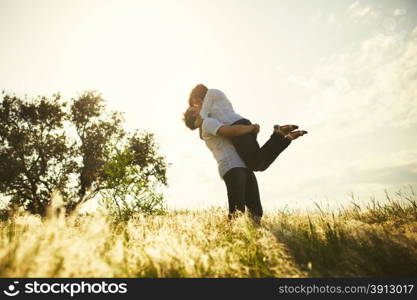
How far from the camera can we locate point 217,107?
5.40 m

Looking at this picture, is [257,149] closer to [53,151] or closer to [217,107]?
[217,107]

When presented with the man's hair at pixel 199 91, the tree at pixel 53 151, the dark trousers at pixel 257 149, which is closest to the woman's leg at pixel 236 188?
the dark trousers at pixel 257 149

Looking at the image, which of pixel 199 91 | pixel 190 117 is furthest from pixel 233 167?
pixel 199 91

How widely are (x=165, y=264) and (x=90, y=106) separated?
22.9 m

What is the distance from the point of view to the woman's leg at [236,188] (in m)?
4.74

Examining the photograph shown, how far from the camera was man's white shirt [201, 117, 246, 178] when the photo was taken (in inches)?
195

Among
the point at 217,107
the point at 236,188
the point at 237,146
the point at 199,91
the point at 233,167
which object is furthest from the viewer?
the point at 199,91

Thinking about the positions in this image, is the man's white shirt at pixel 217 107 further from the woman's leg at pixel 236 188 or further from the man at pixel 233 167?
the woman's leg at pixel 236 188

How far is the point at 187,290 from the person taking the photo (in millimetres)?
2369

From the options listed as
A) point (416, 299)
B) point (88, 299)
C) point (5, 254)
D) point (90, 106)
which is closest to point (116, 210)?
point (5, 254)

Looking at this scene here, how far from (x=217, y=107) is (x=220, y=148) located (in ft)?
2.53

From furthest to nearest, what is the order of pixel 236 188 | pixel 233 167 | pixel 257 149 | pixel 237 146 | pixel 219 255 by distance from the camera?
pixel 237 146, pixel 257 149, pixel 233 167, pixel 236 188, pixel 219 255

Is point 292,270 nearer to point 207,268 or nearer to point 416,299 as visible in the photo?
point 207,268

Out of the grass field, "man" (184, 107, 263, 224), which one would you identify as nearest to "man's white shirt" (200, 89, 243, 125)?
"man" (184, 107, 263, 224)
